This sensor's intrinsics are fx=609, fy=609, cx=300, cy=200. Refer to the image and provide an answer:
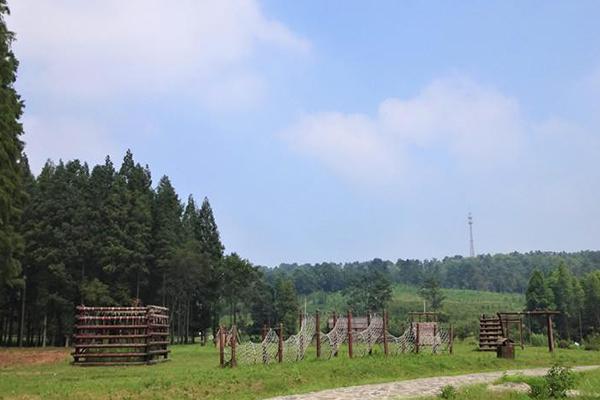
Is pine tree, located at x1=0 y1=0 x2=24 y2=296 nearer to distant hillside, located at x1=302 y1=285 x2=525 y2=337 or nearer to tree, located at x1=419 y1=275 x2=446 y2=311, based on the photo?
distant hillside, located at x1=302 y1=285 x2=525 y2=337

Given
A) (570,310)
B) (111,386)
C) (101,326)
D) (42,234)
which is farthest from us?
(570,310)

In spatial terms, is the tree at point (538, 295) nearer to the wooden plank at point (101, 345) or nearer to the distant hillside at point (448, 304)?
the distant hillside at point (448, 304)

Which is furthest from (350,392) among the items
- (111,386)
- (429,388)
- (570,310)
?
(570,310)

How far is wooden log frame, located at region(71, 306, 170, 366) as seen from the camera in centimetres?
2647

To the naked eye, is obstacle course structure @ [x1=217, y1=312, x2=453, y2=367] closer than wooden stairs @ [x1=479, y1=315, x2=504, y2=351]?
Yes

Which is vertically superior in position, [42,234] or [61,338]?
[42,234]

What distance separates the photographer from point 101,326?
89.1 ft

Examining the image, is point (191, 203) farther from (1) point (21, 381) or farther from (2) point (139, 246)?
(1) point (21, 381)

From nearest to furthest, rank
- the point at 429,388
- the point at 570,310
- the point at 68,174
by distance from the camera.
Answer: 1. the point at 429,388
2. the point at 68,174
3. the point at 570,310

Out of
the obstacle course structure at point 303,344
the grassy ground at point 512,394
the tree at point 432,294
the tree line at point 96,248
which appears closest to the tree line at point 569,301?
the tree at point 432,294

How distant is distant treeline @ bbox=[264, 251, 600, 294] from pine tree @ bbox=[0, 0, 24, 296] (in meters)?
133

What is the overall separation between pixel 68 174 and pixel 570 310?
2663 inches

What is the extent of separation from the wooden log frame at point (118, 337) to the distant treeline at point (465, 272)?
5145 inches

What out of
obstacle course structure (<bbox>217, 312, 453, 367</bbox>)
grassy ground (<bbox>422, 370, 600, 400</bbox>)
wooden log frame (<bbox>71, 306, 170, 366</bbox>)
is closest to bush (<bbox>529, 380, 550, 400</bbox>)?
grassy ground (<bbox>422, 370, 600, 400</bbox>)
